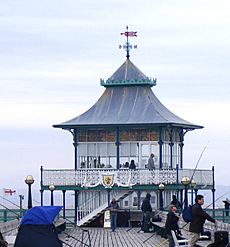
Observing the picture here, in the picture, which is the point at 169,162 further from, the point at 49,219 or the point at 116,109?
the point at 49,219

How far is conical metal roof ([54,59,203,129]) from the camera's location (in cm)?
6103

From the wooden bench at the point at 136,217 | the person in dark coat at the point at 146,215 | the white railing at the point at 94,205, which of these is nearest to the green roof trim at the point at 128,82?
the white railing at the point at 94,205

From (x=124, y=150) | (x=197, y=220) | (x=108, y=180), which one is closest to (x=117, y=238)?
(x=108, y=180)

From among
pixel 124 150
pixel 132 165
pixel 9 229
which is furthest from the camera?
pixel 124 150

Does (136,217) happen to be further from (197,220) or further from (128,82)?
(197,220)

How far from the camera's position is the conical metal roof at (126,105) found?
61.0 m

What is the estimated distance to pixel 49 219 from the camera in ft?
93.9

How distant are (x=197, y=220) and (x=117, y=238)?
53.8 ft

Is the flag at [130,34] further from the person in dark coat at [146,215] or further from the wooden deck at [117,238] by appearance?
the person in dark coat at [146,215]

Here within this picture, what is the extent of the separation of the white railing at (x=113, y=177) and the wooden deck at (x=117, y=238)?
391 cm

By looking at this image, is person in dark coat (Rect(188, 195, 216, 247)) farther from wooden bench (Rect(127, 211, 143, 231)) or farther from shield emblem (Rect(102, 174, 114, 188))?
wooden bench (Rect(127, 211, 143, 231))

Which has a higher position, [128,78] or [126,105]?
[128,78]

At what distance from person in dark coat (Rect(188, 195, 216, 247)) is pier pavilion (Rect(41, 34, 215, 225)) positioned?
26.6 metres

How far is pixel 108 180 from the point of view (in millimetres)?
58125
